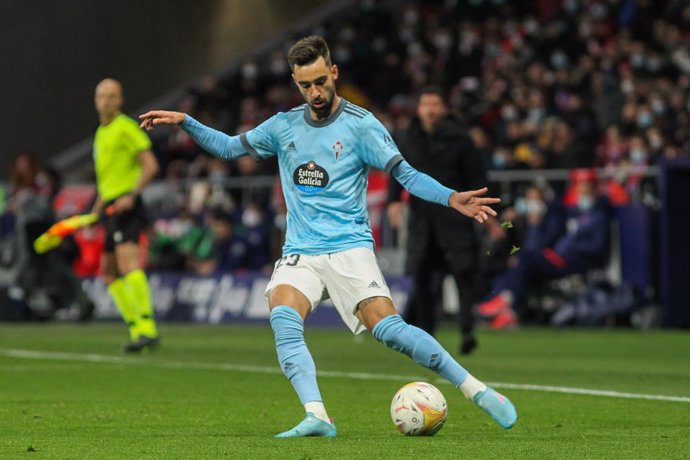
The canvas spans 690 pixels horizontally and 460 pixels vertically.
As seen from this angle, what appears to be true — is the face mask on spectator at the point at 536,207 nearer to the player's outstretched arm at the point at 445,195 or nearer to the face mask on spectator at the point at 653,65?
the face mask on spectator at the point at 653,65

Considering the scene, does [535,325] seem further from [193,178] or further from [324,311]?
[193,178]

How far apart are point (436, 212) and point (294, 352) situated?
6.22 m

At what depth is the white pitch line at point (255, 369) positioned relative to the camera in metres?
9.77

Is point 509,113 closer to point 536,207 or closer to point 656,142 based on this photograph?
point 656,142

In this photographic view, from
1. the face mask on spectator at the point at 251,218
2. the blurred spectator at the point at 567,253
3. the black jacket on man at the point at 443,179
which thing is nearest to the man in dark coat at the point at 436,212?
the black jacket on man at the point at 443,179

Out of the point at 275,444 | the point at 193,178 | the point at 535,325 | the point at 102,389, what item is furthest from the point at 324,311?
the point at 275,444

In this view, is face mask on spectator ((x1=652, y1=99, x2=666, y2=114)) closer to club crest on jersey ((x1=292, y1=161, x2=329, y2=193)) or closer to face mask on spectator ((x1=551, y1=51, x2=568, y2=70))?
face mask on spectator ((x1=551, y1=51, x2=568, y2=70))

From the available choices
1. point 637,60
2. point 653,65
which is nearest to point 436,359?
point 653,65

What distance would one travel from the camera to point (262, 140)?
772cm

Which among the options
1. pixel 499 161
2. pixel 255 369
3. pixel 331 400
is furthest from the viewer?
pixel 499 161

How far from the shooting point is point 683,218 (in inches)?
711

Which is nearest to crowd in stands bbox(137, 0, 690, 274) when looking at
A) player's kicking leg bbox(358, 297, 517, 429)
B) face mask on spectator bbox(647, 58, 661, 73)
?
face mask on spectator bbox(647, 58, 661, 73)

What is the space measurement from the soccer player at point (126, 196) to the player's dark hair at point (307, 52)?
261 inches

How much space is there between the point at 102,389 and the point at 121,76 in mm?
21946
